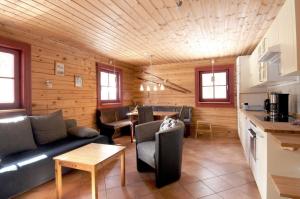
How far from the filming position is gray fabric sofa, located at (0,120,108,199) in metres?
2.09

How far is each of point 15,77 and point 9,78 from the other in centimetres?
8

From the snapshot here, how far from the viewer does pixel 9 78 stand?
3.05 m

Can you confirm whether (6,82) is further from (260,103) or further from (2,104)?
(260,103)

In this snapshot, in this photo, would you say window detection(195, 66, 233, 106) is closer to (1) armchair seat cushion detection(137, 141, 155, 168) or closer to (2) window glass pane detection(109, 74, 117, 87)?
(2) window glass pane detection(109, 74, 117, 87)

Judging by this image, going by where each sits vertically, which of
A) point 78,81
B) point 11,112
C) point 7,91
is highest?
point 78,81

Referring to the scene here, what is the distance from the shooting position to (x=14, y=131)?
2.58 meters

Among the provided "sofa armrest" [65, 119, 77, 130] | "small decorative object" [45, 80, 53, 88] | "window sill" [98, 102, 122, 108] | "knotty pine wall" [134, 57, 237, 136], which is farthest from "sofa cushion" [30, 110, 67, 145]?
"knotty pine wall" [134, 57, 237, 136]

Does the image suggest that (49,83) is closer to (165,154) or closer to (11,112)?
(11,112)

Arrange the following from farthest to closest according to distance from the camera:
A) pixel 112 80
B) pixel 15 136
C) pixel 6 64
→ 1. pixel 112 80
2. pixel 6 64
3. pixel 15 136

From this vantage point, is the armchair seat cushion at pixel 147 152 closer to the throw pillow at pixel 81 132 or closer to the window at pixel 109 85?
the throw pillow at pixel 81 132

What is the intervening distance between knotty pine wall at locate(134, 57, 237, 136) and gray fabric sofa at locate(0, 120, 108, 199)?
3.71 m

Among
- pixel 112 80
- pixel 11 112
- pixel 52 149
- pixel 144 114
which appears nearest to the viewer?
pixel 52 149

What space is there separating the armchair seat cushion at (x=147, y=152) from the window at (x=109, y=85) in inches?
94.2

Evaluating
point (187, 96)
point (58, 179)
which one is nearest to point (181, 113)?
point (187, 96)
